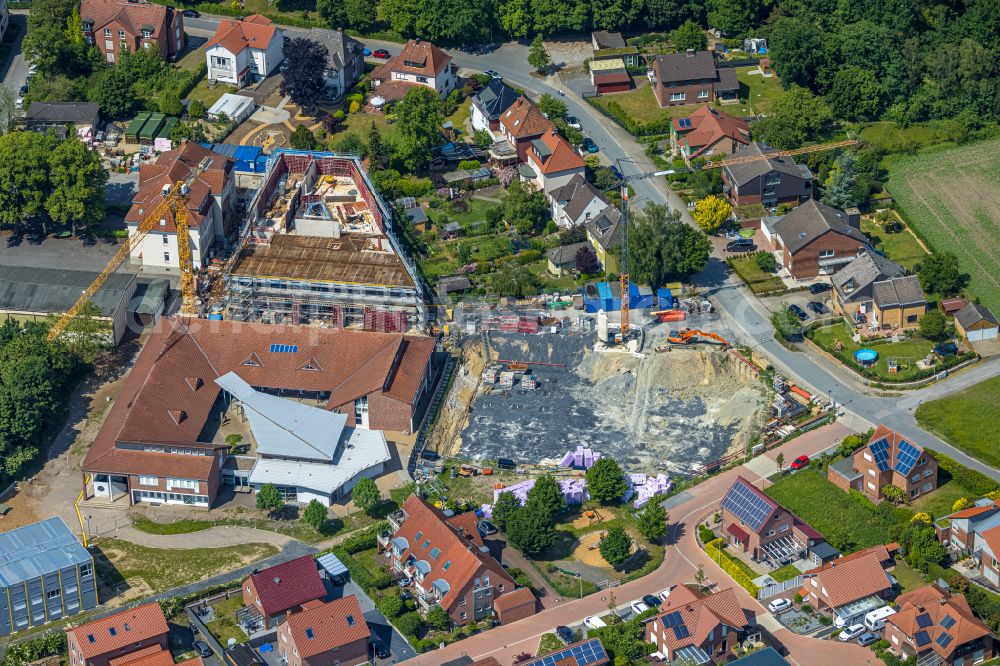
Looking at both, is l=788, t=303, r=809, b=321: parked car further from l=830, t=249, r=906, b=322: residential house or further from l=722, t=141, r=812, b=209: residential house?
l=722, t=141, r=812, b=209: residential house

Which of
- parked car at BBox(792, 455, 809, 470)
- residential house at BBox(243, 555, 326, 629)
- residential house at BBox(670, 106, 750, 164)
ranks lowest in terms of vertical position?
parked car at BBox(792, 455, 809, 470)

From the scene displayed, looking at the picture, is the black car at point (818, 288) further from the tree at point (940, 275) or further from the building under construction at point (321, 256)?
the building under construction at point (321, 256)

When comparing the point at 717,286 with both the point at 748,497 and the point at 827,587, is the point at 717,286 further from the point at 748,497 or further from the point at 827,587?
the point at 827,587

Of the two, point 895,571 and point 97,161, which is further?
point 97,161

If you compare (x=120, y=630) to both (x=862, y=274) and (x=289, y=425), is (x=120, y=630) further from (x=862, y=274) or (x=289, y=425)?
(x=862, y=274)

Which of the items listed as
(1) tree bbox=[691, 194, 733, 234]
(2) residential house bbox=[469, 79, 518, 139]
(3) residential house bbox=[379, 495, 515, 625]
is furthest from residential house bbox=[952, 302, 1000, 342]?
(2) residential house bbox=[469, 79, 518, 139]

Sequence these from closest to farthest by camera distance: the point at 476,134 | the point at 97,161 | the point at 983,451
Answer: the point at 983,451
the point at 97,161
the point at 476,134

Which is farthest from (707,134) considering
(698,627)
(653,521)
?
(698,627)

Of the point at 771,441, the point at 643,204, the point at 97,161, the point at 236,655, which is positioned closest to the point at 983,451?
the point at 771,441
